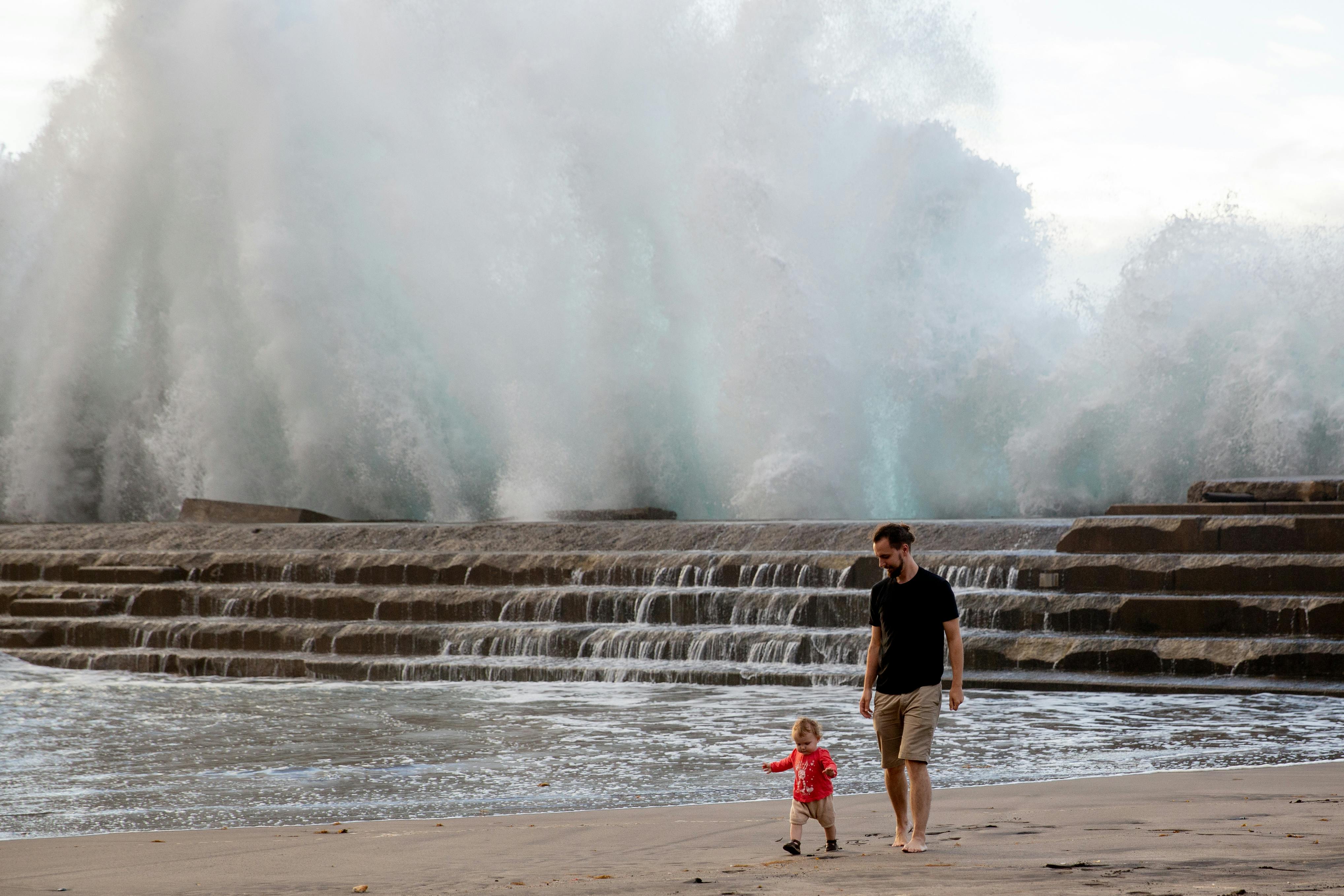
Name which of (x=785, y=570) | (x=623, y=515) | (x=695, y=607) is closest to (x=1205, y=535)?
(x=785, y=570)

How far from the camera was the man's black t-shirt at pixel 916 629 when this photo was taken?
5336mm

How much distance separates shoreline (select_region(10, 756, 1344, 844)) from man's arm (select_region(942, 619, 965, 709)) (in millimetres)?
1360

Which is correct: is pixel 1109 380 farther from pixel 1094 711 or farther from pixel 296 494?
pixel 296 494

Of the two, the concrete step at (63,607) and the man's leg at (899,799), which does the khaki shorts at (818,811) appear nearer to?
the man's leg at (899,799)

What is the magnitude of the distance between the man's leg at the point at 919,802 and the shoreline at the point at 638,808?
55.5 inches

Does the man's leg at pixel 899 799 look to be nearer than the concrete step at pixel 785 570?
Yes

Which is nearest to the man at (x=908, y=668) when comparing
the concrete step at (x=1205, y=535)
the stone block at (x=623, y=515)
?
the concrete step at (x=1205, y=535)

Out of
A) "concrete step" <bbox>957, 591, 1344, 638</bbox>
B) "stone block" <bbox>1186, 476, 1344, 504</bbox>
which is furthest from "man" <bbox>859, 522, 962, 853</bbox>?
"stone block" <bbox>1186, 476, 1344, 504</bbox>

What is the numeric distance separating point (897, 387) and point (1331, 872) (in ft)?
66.7

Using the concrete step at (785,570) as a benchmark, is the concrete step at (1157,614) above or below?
below

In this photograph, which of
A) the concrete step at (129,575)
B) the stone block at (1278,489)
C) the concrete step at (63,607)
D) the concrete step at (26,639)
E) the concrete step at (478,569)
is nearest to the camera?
the stone block at (1278,489)

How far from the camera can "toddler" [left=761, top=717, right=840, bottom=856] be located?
520 cm

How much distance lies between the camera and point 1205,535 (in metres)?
12.2

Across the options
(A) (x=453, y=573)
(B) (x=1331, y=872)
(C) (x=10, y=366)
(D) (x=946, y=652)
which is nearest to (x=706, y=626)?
(D) (x=946, y=652)
